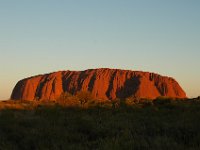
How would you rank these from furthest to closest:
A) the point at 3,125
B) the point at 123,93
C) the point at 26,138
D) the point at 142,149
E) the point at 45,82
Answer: the point at 45,82 → the point at 123,93 → the point at 3,125 → the point at 26,138 → the point at 142,149

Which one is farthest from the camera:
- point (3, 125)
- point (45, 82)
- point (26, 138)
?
point (45, 82)

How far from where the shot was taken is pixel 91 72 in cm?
13350

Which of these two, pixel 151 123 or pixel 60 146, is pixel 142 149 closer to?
pixel 60 146

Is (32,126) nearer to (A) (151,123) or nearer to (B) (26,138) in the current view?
(B) (26,138)

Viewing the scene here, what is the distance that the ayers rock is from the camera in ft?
405

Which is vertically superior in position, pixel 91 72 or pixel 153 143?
pixel 91 72

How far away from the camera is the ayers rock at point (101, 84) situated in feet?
405

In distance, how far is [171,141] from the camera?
11.2 meters

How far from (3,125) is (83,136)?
148 inches

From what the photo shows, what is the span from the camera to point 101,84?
416 feet

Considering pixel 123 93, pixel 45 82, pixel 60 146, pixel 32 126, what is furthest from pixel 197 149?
pixel 45 82

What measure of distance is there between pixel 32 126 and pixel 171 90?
113 m

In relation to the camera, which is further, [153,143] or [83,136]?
[83,136]

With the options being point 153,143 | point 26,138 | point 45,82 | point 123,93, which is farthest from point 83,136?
point 45,82
